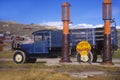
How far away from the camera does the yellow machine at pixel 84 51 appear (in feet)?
107

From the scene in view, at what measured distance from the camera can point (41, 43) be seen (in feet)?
114

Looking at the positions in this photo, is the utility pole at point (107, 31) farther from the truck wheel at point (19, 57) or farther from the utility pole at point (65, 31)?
the truck wheel at point (19, 57)

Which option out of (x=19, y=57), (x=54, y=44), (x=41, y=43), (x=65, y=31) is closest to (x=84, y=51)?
(x=65, y=31)

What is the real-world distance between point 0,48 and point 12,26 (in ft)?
143

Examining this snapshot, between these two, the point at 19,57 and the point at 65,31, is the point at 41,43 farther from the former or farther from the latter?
the point at 65,31

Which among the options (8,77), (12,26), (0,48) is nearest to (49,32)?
(8,77)

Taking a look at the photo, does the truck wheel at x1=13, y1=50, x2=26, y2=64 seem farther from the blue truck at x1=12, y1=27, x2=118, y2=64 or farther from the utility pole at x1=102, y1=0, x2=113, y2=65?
the utility pole at x1=102, y1=0, x2=113, y2=65

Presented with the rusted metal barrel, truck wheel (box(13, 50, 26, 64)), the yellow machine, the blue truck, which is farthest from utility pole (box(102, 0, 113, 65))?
truck wheel (box(13, 50, 26, 64))

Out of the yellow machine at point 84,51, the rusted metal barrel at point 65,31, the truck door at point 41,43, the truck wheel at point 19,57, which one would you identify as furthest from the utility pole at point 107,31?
the truck wheel at point 19,57

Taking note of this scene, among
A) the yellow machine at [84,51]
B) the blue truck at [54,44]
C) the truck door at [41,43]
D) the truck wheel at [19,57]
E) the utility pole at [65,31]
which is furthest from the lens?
the truck wheel at [19,57]

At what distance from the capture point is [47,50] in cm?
3453

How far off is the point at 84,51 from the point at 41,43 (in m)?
4.13

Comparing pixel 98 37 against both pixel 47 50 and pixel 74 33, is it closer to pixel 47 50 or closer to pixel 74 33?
pixel 74 33

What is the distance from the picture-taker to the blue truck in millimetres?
33688
